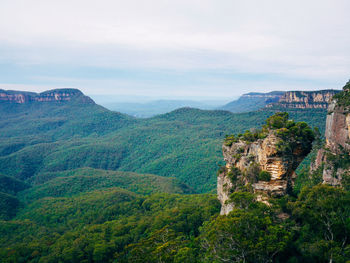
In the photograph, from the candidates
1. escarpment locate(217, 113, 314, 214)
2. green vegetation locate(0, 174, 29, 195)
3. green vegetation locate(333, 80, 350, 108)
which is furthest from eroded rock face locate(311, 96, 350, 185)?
green vegetation locate(0, 174, 29, 195)

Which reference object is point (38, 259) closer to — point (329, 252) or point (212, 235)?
point (212, 235)

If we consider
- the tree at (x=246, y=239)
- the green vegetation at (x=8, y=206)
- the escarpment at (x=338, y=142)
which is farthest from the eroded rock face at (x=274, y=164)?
the green vegetation at (x=8, y=206)

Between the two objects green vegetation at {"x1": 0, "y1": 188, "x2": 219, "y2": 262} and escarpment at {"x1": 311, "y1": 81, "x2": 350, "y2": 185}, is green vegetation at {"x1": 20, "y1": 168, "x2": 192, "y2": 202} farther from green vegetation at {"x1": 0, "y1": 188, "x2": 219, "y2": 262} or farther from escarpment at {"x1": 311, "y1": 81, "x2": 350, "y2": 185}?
escarpment at {"x1": 311, "y1": 81, "x2": 350, "y2": 185}

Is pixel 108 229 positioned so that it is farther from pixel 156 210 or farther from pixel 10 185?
pixel 10 185

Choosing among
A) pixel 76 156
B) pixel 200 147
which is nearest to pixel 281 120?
pixel 200 147

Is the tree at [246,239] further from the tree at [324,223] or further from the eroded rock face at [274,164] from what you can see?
the eroded rock face at [274,164]

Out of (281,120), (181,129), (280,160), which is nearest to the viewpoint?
(280,160)
